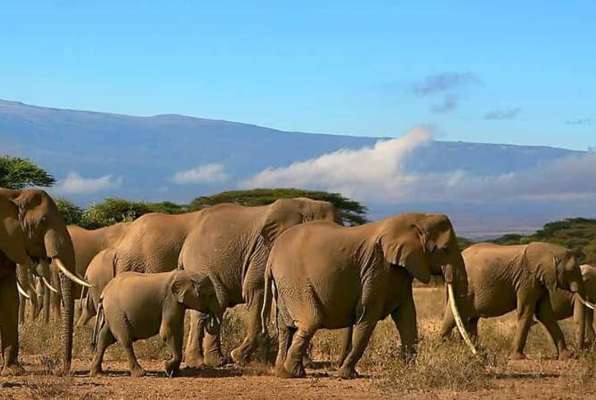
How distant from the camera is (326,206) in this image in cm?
1848

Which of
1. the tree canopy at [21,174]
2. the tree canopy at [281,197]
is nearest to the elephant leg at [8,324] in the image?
the tree canopy at [21,174]

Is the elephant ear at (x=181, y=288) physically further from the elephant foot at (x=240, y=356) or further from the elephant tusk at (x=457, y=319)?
the elephant tusk at (x=457, y=319)

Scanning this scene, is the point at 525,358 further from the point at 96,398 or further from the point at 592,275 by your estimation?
the point at 96,398

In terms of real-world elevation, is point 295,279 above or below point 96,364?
above

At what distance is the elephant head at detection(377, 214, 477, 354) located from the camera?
15820 mm

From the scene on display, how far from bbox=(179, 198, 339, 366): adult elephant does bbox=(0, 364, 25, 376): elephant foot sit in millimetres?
2801

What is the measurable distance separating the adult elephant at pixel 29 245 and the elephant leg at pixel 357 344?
3259mm

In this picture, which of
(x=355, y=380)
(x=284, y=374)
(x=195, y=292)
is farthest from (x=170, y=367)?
(x=355, y=380)

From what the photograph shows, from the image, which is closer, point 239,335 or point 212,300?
point 212,300

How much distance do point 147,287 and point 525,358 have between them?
263 inches

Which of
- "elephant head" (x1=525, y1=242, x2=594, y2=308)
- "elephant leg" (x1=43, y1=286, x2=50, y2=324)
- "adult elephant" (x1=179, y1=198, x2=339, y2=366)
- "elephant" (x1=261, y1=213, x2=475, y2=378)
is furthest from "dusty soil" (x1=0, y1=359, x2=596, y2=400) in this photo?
"elephant leg" (x1=43, y1=286, x2=50, y2=324)

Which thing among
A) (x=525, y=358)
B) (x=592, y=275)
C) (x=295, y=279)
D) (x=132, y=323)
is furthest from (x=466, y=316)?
(x=132, y=323)

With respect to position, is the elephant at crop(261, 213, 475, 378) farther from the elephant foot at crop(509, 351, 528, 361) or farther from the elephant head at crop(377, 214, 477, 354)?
the elephant foot at crop(509, 351, 528, 361)

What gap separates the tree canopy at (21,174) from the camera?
4362 centimetres
